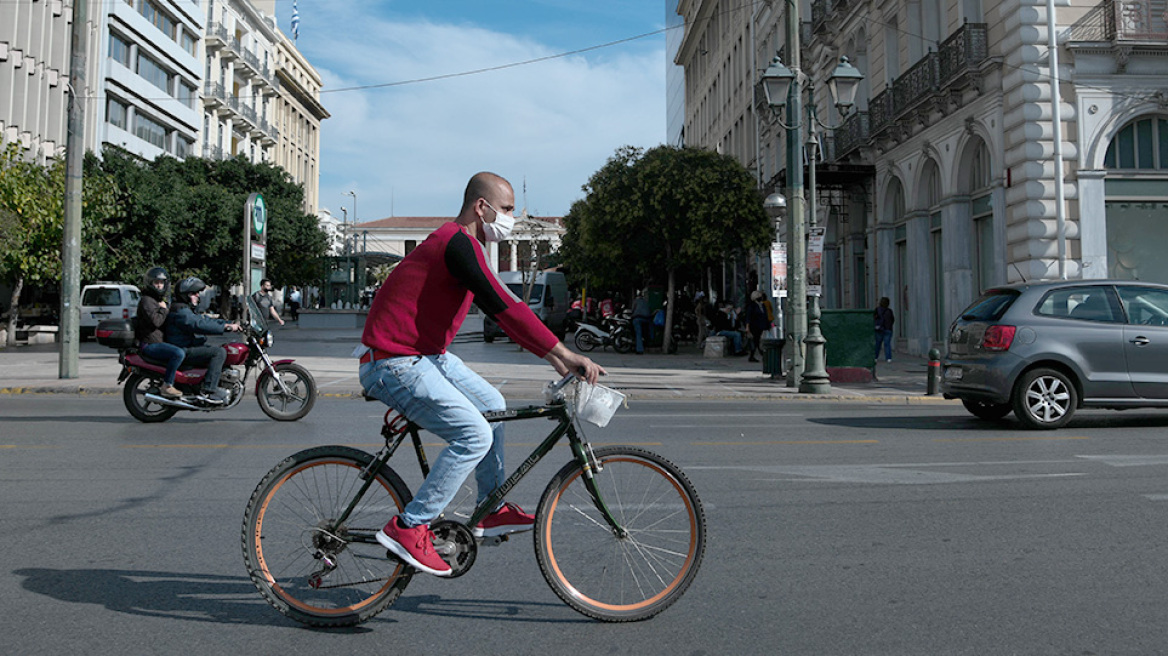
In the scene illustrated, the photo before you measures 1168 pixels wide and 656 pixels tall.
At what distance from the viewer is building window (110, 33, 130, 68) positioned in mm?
49519

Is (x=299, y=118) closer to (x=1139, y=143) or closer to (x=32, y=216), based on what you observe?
(x=32, y=216)

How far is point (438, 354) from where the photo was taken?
3.94 meters

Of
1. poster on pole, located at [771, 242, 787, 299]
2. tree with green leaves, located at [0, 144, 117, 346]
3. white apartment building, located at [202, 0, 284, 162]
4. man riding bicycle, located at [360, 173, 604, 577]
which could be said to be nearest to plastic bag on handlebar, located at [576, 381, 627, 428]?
man riding bicycle, located at [360, 173, 604, 577]

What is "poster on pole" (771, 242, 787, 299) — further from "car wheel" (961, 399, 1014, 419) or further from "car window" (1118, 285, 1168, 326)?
"car window" (1118, 285, 1168, 326)

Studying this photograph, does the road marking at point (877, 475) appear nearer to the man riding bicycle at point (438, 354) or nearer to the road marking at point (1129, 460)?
the road marking at point (1129, 460)

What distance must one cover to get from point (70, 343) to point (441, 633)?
14.8 metres

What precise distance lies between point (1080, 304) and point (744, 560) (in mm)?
7539

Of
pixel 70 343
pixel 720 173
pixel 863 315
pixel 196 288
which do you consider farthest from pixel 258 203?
pixel 720 173

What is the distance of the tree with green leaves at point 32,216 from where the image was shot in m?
26.0

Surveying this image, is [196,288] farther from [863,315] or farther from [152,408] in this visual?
[863,315]

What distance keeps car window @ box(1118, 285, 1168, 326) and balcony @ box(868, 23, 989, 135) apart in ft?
36.4

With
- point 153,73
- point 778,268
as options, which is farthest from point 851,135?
point 153,73

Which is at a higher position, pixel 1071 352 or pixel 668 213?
pixel 668 213

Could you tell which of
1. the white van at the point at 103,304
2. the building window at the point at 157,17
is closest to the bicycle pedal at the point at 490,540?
the white van at the point at 103,304
